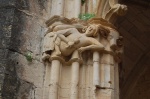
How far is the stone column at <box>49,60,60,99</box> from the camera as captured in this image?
433cm

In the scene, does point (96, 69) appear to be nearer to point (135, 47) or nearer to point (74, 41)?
point (74, 41)

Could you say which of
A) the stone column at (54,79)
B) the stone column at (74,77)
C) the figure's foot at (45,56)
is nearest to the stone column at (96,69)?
the stone column at (74,77)

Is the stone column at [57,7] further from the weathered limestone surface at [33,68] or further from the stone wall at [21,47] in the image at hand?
the weathered limestone surface at [33,68]

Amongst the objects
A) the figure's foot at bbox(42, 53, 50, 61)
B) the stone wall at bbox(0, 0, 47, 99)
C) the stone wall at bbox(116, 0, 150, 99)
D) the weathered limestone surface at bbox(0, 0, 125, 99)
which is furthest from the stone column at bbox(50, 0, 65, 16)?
the stone wall at bbox(116, 0, 150, 99)

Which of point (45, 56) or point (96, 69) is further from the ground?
point (45, 56)

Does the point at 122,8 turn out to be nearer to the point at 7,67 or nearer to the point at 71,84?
the point at 71,84

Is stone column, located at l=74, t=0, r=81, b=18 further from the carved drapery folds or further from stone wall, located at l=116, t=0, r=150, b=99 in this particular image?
stone wall, located at l=116, t=0, r=150, b=99

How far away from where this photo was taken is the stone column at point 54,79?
433cm

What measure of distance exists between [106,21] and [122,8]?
248 millimetres

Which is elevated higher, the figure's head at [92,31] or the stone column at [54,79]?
the figure's head at [92,31]

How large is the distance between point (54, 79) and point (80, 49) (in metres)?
0.42

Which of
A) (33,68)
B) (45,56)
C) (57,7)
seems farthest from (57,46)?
(57,7)

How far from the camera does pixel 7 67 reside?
438 centimetres

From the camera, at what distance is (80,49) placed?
4.62m
